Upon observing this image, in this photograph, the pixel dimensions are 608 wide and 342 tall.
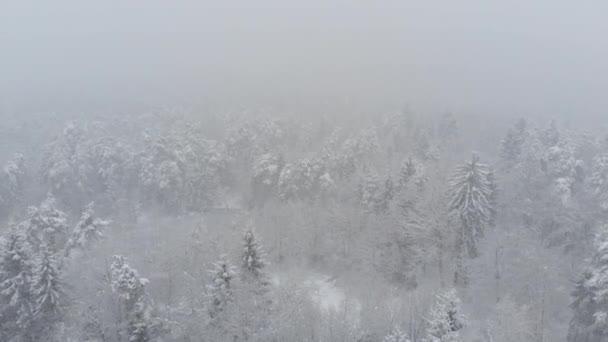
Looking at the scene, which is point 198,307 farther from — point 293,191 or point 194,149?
point 194,149

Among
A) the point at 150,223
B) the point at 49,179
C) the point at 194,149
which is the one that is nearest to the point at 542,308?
the point at 150,223

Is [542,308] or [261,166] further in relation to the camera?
[261,166]

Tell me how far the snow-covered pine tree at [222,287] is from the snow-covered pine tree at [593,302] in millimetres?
24912

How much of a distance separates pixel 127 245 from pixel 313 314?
24081 mm

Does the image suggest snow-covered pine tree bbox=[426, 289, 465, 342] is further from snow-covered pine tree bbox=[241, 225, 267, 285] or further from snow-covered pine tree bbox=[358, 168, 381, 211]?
snow-covered pine tree bbox=[358, 168, 381, 211]

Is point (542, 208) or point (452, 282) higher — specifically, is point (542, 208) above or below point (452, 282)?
above

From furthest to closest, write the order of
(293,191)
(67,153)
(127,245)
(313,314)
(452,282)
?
1. (67,153)
2. (293,191)
3. (127,245)
4. (452,282)
5. (313,314)

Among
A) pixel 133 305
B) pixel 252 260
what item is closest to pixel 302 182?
pixel 252 260

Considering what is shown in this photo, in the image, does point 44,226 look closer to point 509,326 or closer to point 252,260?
point 252,260

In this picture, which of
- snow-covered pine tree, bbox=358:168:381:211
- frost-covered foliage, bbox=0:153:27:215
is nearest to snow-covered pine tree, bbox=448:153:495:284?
Result: snow-covered pine tree, bbox=358:168:381:211

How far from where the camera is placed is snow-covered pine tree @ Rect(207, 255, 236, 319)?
108 ft

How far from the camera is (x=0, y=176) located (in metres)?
68.1

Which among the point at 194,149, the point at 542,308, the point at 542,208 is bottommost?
the point at 542,308

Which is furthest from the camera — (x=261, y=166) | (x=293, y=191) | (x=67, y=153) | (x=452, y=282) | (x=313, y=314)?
(x=67, y=153)
